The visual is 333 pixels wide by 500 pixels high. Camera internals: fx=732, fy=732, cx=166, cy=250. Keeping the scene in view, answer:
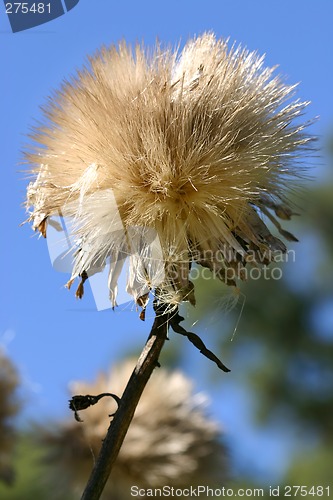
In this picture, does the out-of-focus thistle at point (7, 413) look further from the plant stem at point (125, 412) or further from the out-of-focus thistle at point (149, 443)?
the plant stem at point (125, 412)

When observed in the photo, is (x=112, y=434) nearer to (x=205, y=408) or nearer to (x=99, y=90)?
(x=99, y=90)

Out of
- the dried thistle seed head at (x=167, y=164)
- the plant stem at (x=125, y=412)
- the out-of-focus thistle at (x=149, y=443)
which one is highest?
the dried thistle seed head at (x=167, y=164)

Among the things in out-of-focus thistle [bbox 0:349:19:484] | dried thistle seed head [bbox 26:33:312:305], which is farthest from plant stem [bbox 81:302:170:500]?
out-of-focus thistle [bbox 0:349:19:484]

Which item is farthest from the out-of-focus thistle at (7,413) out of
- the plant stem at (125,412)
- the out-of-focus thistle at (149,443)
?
the plant stem at (125,412)

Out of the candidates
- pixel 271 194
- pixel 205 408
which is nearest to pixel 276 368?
pixel 205 408

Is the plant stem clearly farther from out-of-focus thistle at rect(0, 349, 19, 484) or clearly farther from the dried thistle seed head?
out-of-focus thistle at rect(0, 349, 19, 484)

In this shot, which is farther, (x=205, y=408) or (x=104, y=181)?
(x=205, y=408)

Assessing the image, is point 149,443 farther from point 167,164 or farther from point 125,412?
point 167,164
